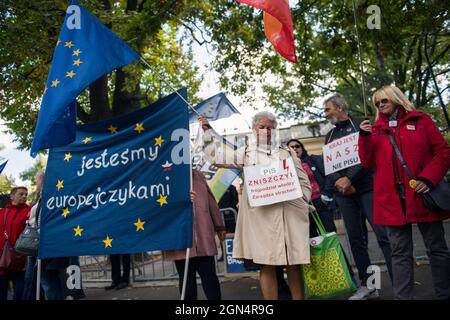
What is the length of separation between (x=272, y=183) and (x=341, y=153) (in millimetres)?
1190

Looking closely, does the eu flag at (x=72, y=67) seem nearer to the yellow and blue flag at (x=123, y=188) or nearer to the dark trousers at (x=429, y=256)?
the yellow and blue flag at (x=123, y=188)

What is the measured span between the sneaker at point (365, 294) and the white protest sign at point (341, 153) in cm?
136

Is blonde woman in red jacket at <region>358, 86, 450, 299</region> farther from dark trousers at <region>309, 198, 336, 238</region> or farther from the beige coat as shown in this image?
dark trousers at <region>309, 198, 336, 238</region>

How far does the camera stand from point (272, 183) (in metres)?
3.65

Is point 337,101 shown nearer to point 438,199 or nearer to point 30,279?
point 438,199

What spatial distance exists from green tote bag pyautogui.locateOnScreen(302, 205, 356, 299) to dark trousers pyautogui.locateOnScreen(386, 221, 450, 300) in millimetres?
552

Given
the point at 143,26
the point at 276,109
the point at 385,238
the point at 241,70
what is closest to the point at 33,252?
the point at 385,238

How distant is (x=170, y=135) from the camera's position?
4.21 metres

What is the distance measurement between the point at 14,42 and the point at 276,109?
1487cm

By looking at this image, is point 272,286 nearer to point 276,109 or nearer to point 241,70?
point 241,70

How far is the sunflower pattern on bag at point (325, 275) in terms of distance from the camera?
3812mm

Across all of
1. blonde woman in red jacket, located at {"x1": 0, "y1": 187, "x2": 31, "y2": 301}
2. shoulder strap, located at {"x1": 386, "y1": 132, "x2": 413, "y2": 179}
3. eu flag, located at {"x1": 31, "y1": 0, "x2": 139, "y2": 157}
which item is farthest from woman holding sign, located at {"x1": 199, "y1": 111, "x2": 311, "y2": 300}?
blonde woman in red jacket, located at {"x1": 0, "y1": 187, "x2": 31, "y2": 301}

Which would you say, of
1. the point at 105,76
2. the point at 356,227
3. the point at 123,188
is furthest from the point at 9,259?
the point at 105,76

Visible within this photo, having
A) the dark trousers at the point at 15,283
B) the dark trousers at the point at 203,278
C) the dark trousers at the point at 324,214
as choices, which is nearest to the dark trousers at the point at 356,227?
the dark trousers at the point at 324,214
